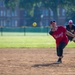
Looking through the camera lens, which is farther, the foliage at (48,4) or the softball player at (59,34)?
the foliage at (48,4)

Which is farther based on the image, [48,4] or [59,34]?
[48,4]

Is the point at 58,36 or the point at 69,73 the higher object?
the point at 58,36

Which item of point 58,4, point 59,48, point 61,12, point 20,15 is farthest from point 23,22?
point 59,48

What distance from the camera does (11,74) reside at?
34.8ft

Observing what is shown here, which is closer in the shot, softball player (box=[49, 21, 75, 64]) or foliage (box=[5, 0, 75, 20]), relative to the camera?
softball player (box=[49, 21, 75, 64])

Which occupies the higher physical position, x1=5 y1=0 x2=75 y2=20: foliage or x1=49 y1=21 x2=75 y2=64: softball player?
x1=5 y1=0 x2=75 y2=20: foliage

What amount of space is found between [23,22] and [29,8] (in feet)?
51.5

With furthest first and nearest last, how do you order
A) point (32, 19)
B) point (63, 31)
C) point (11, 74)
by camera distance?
point (32, 19) < point (63, 31) < point (11, 74)

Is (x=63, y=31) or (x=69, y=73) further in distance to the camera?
Result: (x=63, y=31)

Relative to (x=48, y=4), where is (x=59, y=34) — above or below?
below

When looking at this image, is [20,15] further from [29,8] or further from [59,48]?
[59,48]

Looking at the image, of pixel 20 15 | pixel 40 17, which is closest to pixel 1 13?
pixel 20 15

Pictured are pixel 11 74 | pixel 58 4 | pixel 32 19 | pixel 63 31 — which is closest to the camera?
pixel 11 74

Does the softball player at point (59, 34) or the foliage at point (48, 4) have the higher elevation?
the foliage at point (48, 4)
